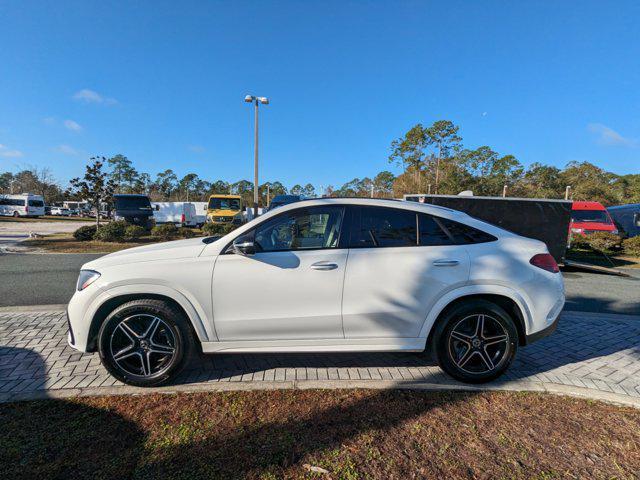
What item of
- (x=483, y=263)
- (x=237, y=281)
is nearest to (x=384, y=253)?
(x=483, y=263)

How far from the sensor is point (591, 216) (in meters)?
14.3

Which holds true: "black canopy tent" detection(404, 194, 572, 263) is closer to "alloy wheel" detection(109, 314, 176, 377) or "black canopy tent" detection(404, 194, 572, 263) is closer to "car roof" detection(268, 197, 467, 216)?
"car roof" detection(268, 197, 467, 216)

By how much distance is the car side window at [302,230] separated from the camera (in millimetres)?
2951

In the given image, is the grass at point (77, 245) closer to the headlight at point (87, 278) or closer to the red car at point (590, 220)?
the headlight at point (87, 278)

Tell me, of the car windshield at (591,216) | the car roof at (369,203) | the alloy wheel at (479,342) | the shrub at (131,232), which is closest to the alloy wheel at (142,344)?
the car roof at (369,203)

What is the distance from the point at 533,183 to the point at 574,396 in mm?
48552

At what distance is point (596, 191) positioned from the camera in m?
40.7

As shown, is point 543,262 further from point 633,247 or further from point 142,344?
point 633,247

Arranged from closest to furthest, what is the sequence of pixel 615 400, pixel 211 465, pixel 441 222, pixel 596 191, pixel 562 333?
1. pixel 211 465
2. pixel 615 400
3. pixel 441 222
4. pixel 562 333
5. pixel 596 191

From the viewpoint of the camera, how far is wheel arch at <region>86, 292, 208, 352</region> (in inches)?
111

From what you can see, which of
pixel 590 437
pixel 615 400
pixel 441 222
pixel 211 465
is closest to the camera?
pixel 211 465

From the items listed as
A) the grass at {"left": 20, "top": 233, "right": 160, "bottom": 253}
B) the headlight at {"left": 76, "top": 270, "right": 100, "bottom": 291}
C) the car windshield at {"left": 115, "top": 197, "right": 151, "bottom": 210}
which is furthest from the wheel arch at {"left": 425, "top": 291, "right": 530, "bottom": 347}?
the car windshield at {"left": 115, "top": 197, "right": 151, "bottom": 210}

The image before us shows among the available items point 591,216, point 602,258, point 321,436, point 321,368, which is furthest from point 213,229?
point 591,216

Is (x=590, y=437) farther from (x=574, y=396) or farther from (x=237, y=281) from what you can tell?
(x=237, y=281)
